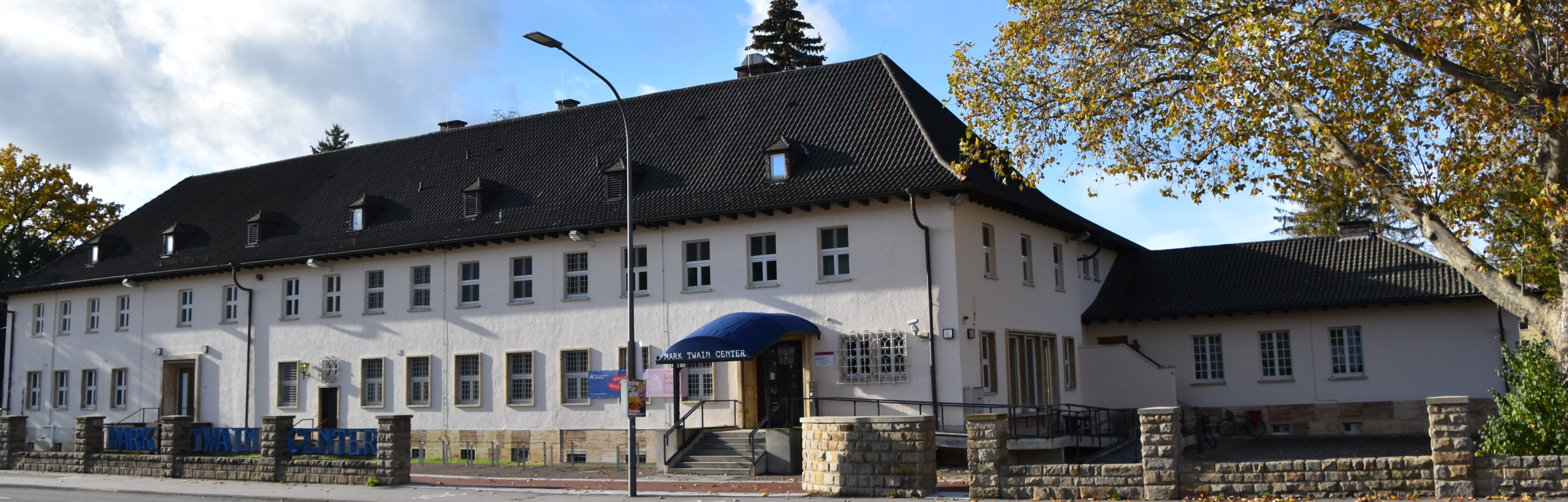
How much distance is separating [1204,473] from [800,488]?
5926 millimetres

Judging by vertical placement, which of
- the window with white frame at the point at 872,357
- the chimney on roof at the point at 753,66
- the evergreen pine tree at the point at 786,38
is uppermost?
the evergreen pine tree at the point at 786,38

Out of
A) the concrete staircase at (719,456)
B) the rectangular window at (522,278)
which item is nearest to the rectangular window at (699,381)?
the concrete staircase at (719,456)

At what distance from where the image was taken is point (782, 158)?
2427cm

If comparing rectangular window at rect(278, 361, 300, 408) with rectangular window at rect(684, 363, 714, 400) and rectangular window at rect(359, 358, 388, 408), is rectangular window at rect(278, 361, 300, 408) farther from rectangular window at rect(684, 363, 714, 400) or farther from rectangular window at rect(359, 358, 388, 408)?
rectangular window at rect(684, 363, 714, 400)

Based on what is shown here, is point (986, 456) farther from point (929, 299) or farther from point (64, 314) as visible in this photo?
point (64, 314)

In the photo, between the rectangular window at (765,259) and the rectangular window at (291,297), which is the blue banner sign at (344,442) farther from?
the rectangular window at (291,297)

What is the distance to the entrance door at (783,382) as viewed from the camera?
76.5ft

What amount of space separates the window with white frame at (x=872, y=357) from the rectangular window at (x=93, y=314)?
24016 millimetres

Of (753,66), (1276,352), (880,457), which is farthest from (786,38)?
(880,457)

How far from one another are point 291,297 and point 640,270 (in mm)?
10866

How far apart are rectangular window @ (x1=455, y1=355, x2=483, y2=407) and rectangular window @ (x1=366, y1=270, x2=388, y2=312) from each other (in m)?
3.01

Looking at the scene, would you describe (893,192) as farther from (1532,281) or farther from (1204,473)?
(1532,281)

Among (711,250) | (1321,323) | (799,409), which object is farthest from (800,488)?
(1321,323)

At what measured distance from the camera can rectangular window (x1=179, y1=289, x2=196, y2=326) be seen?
106 ft
